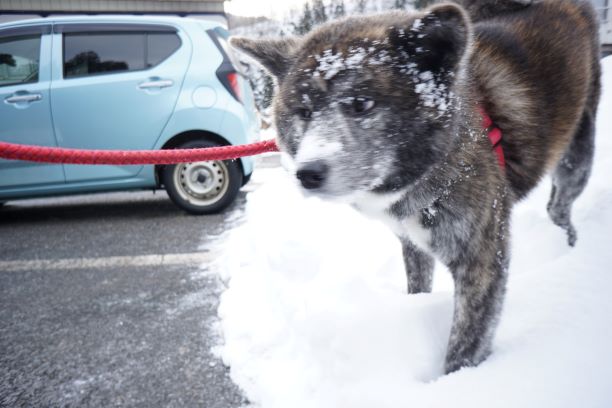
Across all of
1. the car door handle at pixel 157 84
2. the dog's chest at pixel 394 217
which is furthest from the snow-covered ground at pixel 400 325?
the car door handle at pixel 157 84

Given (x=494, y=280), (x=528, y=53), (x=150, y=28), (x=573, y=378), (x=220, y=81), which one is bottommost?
(x=573, y=378)

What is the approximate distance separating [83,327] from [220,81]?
2650 millimetres

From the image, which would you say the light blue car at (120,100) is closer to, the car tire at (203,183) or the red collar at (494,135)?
the car tire at (203,183)

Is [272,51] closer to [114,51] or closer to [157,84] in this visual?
[157,84]

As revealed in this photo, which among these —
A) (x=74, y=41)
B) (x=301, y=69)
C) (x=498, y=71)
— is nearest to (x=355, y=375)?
(x=301, y=69)

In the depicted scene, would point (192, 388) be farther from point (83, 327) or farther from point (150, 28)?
point (150, 28)

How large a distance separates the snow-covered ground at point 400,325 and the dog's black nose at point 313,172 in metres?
0.22

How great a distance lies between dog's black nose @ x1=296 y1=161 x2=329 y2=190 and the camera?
126cm

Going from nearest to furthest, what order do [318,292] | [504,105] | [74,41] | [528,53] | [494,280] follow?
[494,280] → [504,105] → [528,53] → [318,292] → [74,41]

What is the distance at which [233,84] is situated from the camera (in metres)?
4.05

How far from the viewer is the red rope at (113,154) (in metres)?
1.50

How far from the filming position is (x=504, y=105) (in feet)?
5.38

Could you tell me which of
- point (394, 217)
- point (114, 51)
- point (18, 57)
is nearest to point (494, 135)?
point (394, 217)

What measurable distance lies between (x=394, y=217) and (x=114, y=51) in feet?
12.3
